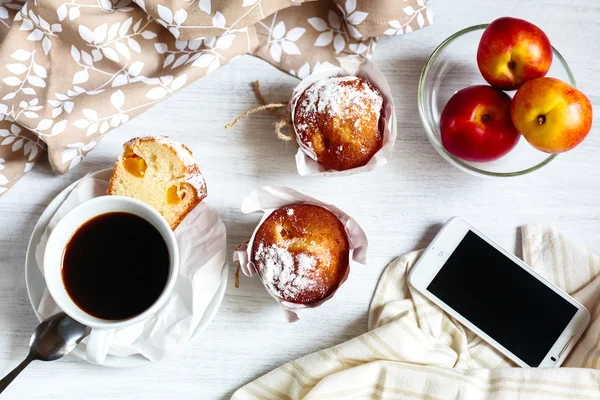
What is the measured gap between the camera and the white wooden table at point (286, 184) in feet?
3.36

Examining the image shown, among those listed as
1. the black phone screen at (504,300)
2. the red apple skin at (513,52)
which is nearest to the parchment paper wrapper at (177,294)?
the black phone screen at (504,300)

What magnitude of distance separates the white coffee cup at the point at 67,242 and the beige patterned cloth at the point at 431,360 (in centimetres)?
25

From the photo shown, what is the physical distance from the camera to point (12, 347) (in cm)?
101

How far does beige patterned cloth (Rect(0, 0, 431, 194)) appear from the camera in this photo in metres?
0.94

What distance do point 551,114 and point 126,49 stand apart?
0.68 meters

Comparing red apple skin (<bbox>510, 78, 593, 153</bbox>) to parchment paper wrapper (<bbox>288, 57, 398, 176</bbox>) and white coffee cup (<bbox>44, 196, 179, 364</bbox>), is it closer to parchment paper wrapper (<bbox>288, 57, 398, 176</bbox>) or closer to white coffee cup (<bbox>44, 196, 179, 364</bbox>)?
parchment paper wrapper (<bbox>288, 57, 398, 176</bbox>)

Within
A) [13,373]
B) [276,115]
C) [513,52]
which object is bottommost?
[13,373]

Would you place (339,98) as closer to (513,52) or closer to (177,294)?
(513,52)

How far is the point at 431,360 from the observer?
1.01m

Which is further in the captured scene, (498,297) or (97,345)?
(498,297)

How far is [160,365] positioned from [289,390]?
0.23m

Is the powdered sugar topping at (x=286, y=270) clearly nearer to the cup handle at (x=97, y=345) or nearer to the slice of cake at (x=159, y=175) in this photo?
the slice of cake at (x=159, y=175)

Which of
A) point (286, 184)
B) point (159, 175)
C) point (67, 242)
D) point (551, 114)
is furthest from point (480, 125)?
point (67, 242)

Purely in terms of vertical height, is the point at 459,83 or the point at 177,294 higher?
A: the point at 459,83
